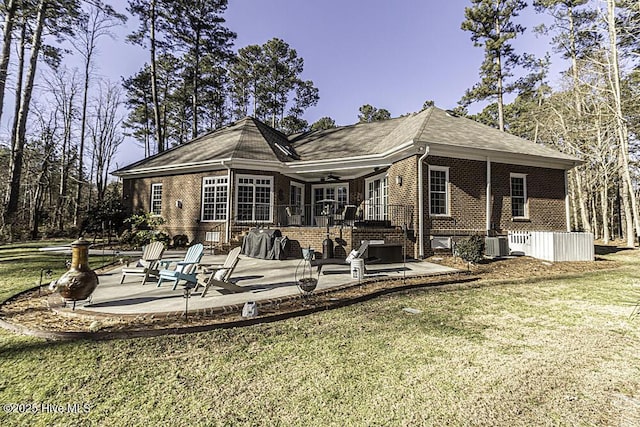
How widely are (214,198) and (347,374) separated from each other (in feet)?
38.7

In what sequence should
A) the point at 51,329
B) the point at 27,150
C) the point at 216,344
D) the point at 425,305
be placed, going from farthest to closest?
the point at 27,150, the point at 425,305, the point at 51,329, the point at 216,344

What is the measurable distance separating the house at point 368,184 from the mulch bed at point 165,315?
3501mm

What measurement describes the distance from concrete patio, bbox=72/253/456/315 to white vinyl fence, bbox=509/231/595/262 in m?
4.07

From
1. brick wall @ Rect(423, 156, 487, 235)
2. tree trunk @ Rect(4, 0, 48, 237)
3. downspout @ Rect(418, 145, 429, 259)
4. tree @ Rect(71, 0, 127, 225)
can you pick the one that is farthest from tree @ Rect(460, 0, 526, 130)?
tree @ Rect(71, 0, 127, 225)

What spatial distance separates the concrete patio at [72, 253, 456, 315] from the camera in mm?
4922

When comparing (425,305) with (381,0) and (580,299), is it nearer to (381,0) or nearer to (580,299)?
(580,299)

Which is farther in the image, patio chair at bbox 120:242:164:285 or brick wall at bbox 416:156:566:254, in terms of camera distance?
brick wall at bbox 416:156:566:254

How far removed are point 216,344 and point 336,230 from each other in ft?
23.2

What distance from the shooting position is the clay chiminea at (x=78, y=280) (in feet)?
14.3

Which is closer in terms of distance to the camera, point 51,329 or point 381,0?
point 51,329

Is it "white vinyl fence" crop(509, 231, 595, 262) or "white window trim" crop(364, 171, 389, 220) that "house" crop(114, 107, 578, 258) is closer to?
"white window trim" crop(364, 171, 389, 220)

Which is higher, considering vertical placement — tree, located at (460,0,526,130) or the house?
tree, located at (460,0,526,130)

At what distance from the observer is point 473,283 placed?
7.25 m

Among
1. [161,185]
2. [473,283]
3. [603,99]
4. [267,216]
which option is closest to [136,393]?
[473,283]
